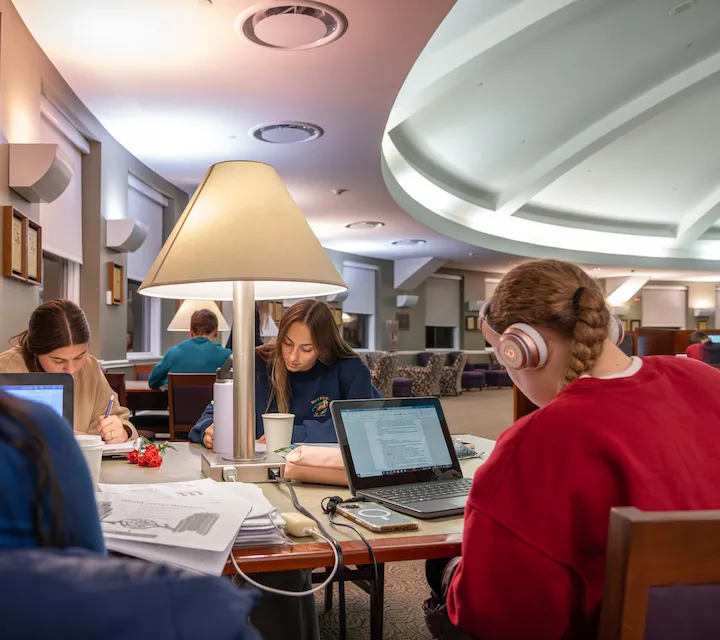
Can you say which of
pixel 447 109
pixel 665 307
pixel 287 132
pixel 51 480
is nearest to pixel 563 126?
pixel 447 109

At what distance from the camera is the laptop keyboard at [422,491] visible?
146 cm

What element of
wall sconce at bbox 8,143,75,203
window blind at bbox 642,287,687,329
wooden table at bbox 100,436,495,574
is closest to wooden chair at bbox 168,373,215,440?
wall sconce at bbox 8,143,75,203

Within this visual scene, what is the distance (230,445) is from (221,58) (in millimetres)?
3386

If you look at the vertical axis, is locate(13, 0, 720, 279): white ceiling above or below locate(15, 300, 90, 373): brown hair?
above

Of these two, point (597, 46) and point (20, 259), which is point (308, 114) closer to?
point (20, 259)

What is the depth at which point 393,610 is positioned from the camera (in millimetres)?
2764

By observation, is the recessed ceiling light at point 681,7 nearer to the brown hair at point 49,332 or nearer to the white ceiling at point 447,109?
the white ceiling at point 447,109

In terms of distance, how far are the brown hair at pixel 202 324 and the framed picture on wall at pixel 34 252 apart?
1.13 m

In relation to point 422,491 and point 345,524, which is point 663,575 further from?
point 422,491

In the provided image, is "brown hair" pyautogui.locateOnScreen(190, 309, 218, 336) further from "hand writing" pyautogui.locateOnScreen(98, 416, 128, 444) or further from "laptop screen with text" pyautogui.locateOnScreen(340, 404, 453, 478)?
"laptop screen with text" pyautogui.locateOnScreen(340, 404, 453, 478)

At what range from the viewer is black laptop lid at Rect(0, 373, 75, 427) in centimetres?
160

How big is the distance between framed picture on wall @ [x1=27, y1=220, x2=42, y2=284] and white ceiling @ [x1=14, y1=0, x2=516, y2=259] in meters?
1.15

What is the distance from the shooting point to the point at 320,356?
8.54ft

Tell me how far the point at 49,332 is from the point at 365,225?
27.0 feet
